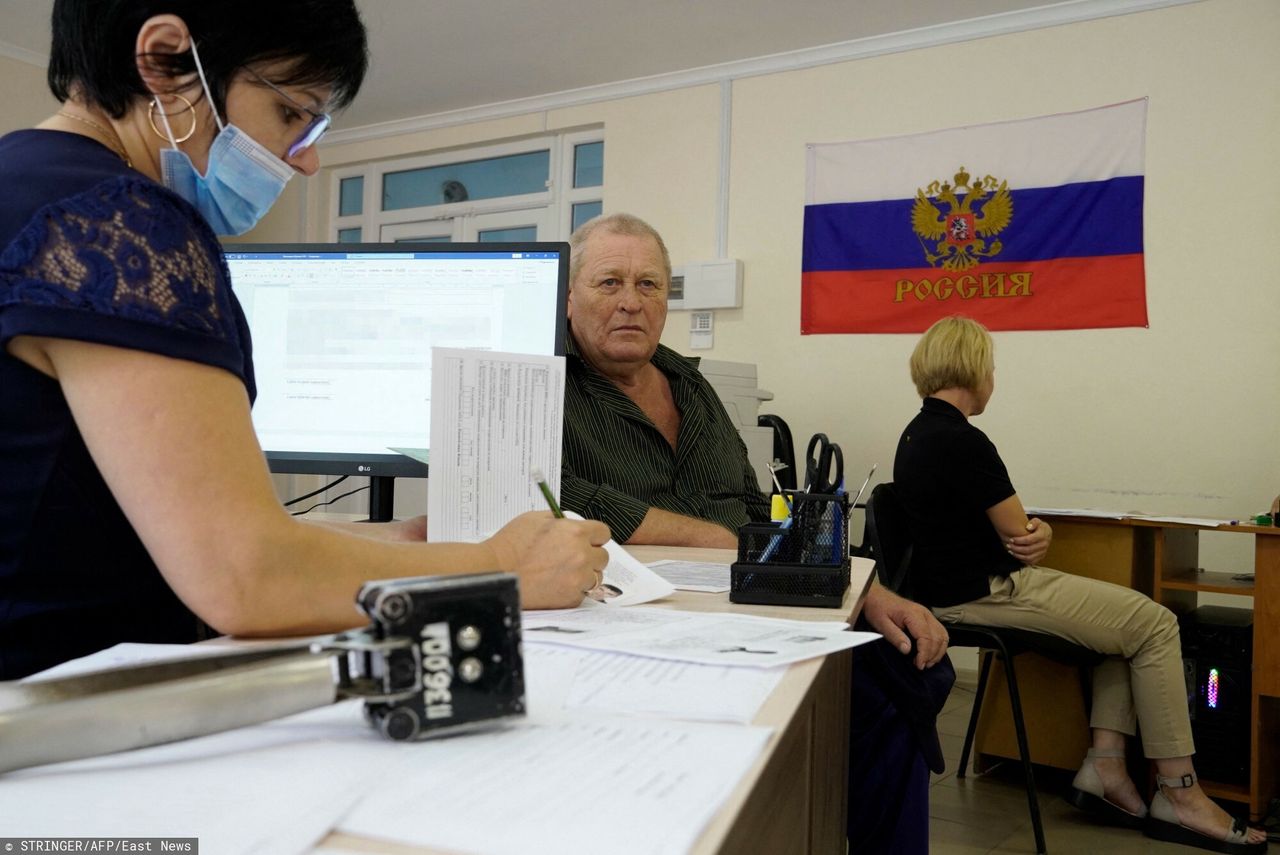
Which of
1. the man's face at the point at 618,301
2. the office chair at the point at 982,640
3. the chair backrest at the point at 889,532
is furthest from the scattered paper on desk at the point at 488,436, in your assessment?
the chair backrest at the point at 889,532

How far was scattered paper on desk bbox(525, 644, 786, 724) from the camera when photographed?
58cm

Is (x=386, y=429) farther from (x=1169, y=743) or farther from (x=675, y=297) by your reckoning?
(x=675, y=297)

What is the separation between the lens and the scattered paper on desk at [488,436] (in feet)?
3.65

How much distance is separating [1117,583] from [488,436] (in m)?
2.26

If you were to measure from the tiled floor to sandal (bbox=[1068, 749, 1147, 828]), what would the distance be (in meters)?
0.04

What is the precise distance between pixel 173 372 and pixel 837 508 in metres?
0.73

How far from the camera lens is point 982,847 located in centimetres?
229

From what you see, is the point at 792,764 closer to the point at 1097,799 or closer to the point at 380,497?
the point at 380,497

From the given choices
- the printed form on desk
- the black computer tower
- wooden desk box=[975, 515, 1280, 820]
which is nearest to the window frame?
wooden desk box=[975, 515, 1280, 820]

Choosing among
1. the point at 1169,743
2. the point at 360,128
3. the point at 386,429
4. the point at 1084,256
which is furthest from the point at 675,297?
the point at 386,429

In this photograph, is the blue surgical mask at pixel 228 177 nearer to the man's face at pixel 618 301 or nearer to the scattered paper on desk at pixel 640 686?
the scattered paper on desk at pixel 640 686

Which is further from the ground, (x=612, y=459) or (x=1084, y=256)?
(x=1084, y=256)

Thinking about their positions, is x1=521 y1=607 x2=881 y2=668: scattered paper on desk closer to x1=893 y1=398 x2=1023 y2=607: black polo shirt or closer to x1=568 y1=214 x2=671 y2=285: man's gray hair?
x1=568 y1=214 x2=671 y2=285: man's gray hair

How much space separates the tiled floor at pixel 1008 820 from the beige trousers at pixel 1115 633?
0.79ft
